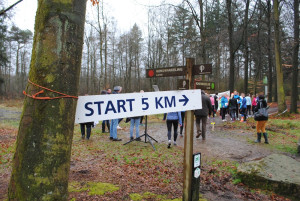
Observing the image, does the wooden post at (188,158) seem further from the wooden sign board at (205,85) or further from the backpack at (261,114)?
the backpack at (261,114)

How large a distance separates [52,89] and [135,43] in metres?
39.1

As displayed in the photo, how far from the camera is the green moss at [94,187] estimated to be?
356 centimetres

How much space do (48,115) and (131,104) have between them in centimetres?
109

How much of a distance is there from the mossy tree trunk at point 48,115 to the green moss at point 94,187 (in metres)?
1.97

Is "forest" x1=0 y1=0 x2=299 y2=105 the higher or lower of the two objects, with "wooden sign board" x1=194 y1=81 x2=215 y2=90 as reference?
higher

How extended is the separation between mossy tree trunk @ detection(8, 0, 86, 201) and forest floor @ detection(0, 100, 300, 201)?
181 cm

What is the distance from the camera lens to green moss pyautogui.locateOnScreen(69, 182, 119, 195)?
3.56 m

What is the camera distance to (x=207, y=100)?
823cm

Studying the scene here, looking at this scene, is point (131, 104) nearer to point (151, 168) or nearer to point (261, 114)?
point (151, 168)

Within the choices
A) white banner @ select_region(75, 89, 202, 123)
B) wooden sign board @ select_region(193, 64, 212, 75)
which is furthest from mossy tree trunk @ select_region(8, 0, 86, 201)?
wooden sign board @ select_region(193, 64, 212, 75)

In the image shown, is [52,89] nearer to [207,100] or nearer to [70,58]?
[70,58]

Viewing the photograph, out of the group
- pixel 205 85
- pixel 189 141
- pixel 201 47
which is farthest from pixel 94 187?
pixel 201 47

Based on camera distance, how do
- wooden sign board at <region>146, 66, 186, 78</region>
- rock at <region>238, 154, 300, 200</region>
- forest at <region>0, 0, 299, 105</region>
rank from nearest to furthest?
wooden sign board at <region>146, 66, 186, 78</region> < rock at <region>238, 154, 300, 200</region> < forest at <region>0, 0, 299, 105</region>

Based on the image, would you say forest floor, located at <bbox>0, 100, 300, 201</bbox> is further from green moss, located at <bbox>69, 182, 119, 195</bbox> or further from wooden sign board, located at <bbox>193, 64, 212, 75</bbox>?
wooden sign board, located at <bbox>193, 64, 212, 75</bbox>
